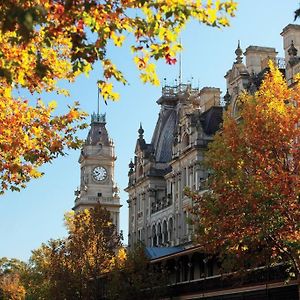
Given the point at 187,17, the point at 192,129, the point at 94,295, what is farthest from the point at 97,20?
the point at 192,129

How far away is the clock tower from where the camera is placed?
429 ft

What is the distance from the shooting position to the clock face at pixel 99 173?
133250mm

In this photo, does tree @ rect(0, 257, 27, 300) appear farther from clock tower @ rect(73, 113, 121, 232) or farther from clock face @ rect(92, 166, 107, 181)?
clock face @ rect(92, 166, 107, 181)

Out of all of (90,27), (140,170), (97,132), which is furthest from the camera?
(97,132)

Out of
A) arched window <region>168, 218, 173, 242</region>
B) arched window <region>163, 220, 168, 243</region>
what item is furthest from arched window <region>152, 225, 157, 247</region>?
arched window <region>168, 218, 173, 242</region>

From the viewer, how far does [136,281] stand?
58.4 m

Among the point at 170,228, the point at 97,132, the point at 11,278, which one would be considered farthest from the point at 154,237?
the point at 11,278

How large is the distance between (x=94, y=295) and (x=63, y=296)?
297 cm

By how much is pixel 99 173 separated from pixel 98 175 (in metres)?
→ 0.42

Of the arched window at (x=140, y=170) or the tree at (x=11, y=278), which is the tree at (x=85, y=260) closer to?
the arched window at (x=140, y=170)

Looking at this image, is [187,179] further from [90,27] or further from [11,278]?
[11,278]

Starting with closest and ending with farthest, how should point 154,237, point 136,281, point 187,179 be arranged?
point 136,281 < point 187,179 < point 154,237

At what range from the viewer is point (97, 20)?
564 inches

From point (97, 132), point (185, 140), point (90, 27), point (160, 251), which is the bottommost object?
point (90, 27)
